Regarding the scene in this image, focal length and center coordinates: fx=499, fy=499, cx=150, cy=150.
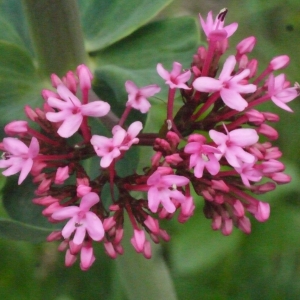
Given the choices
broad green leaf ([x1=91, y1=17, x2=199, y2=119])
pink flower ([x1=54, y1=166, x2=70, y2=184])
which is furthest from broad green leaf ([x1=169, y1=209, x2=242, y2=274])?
pink flower ([x1=54, y1=166, x2=70, y2=184])

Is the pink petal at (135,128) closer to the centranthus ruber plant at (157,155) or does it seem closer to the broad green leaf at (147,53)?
the centranthus ruber plant at (157,155)

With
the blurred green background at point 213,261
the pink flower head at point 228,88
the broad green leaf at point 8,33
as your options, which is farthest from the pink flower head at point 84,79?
the blurred green background at point 213,261

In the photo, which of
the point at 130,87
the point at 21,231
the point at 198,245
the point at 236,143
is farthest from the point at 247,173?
the point at 198,245

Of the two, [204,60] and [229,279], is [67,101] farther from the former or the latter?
[229,279]

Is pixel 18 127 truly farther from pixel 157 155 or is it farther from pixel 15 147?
pixel 157 155

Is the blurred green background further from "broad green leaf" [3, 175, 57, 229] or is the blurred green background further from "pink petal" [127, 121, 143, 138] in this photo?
"pink petal" [127, 121, 143, 138]

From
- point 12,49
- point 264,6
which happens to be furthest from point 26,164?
point 264,6
